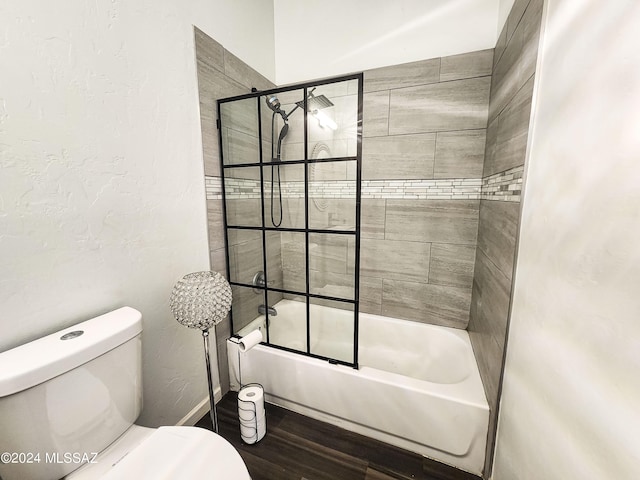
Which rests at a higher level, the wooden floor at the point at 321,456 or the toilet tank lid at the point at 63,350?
the toilet tank lid at the point at 63,350

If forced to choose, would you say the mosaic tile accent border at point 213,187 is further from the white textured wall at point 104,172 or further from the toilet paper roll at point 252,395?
the toilet paper roll at point 252,395

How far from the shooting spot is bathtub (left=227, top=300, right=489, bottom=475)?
1.24 metres

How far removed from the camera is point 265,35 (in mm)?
1946

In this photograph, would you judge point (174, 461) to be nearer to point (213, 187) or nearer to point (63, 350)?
point (63, 350)

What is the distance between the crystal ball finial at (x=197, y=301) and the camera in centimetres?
113

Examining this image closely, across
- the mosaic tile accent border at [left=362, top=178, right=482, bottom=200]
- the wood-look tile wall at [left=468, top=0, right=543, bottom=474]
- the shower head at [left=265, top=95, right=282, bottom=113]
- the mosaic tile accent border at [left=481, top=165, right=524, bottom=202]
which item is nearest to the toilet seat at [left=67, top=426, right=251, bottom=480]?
the wood-look tile wall at [left=468, top=0, right=543, bottom=474]

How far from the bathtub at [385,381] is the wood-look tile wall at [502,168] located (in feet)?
0.38

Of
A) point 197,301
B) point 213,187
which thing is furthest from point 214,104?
point 197,301

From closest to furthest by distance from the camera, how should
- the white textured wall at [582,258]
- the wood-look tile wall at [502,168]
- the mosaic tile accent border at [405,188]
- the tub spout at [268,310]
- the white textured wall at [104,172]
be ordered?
the white textured wall at [582,258]
the white textured wall at [104,172]
the wood-look tile wall at [502,168]
the mosaic tile accent border at [405,188]
the tub spout at [268,310]

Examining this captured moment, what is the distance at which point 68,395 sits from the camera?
0.78m

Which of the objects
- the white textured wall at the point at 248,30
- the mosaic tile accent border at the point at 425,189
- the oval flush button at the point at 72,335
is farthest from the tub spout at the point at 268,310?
the white textured wall at the point at 248,30

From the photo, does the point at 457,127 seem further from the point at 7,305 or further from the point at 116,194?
the point at 7,305

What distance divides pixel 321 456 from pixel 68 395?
3.74 ft

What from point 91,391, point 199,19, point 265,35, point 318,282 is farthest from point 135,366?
point 265,35
